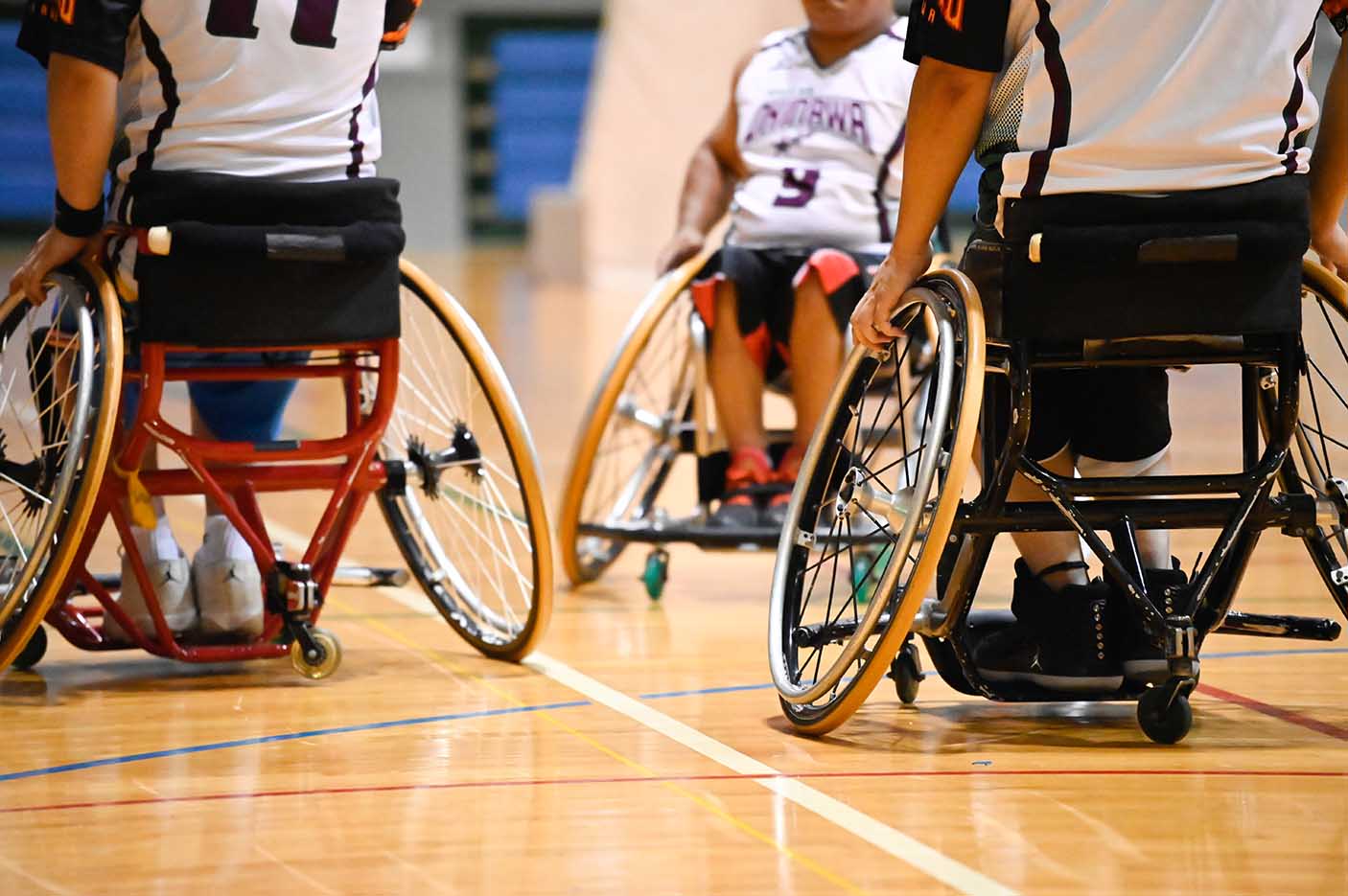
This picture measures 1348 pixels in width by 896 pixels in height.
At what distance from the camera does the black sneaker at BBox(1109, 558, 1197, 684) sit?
7.26ft

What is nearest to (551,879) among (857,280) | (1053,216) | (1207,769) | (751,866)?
(751,866)

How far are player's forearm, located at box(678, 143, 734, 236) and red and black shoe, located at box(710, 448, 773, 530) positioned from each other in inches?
18.9

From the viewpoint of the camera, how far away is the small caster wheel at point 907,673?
2467 mm

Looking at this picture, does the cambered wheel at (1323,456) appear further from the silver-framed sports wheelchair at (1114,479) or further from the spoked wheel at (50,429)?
the spoked wheel at (50,429)

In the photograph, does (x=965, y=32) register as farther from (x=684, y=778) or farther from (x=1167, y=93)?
(x=684, y=778)

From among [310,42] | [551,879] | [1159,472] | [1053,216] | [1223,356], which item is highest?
[310,42]

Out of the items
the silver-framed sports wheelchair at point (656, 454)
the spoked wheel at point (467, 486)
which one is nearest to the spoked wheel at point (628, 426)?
the silver-framed sports wheelchair at point (656, 454)

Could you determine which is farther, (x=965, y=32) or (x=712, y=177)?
(x=712, y=177)

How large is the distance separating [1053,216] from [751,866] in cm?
82

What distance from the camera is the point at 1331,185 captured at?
2312 millimetres

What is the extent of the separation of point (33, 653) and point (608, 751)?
1.00m

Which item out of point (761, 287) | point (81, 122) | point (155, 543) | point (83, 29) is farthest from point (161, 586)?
point (761, 287)

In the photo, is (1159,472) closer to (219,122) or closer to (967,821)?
(967,821)

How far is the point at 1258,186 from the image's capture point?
211cm
